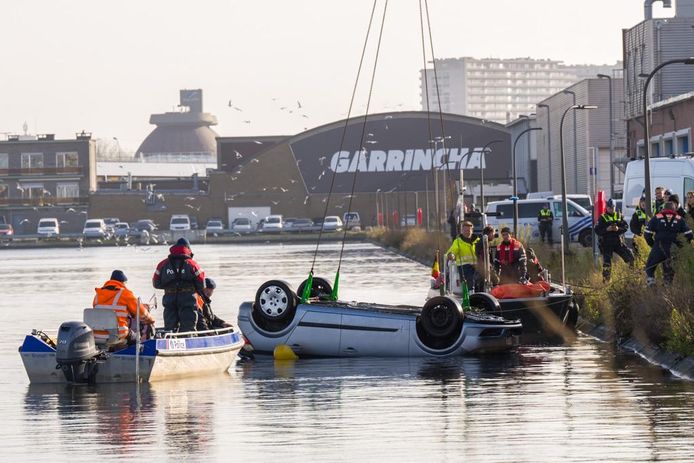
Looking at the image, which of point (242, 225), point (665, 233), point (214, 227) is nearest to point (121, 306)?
point (665, 233)

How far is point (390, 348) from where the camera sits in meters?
26.5

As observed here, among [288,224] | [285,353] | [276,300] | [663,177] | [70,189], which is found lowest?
[285,353]

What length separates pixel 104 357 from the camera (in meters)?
23.3

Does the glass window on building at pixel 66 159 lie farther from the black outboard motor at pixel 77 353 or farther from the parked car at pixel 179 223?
the black outboard motor at pixel 77 353

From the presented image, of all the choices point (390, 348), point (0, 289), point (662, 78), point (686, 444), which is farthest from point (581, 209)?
point (686, 444)

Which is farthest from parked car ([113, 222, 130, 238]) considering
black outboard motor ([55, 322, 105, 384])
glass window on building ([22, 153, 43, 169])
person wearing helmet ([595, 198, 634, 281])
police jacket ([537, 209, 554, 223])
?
black outboard motor ([55, 322, 105, 384])

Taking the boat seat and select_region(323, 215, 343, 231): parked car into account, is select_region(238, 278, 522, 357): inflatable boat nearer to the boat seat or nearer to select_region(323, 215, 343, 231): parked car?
the boat seat

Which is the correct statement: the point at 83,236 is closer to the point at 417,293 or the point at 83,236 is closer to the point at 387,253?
the point at 387,253

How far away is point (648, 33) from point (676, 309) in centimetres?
5301

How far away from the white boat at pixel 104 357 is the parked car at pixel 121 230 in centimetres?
11169

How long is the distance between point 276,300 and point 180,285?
2.80 meters

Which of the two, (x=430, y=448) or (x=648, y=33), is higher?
(x=648, y=33)

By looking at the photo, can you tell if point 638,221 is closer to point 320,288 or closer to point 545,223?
point 320,288

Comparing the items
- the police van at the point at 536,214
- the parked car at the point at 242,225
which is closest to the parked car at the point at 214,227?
the parked car at the point at 242,225
